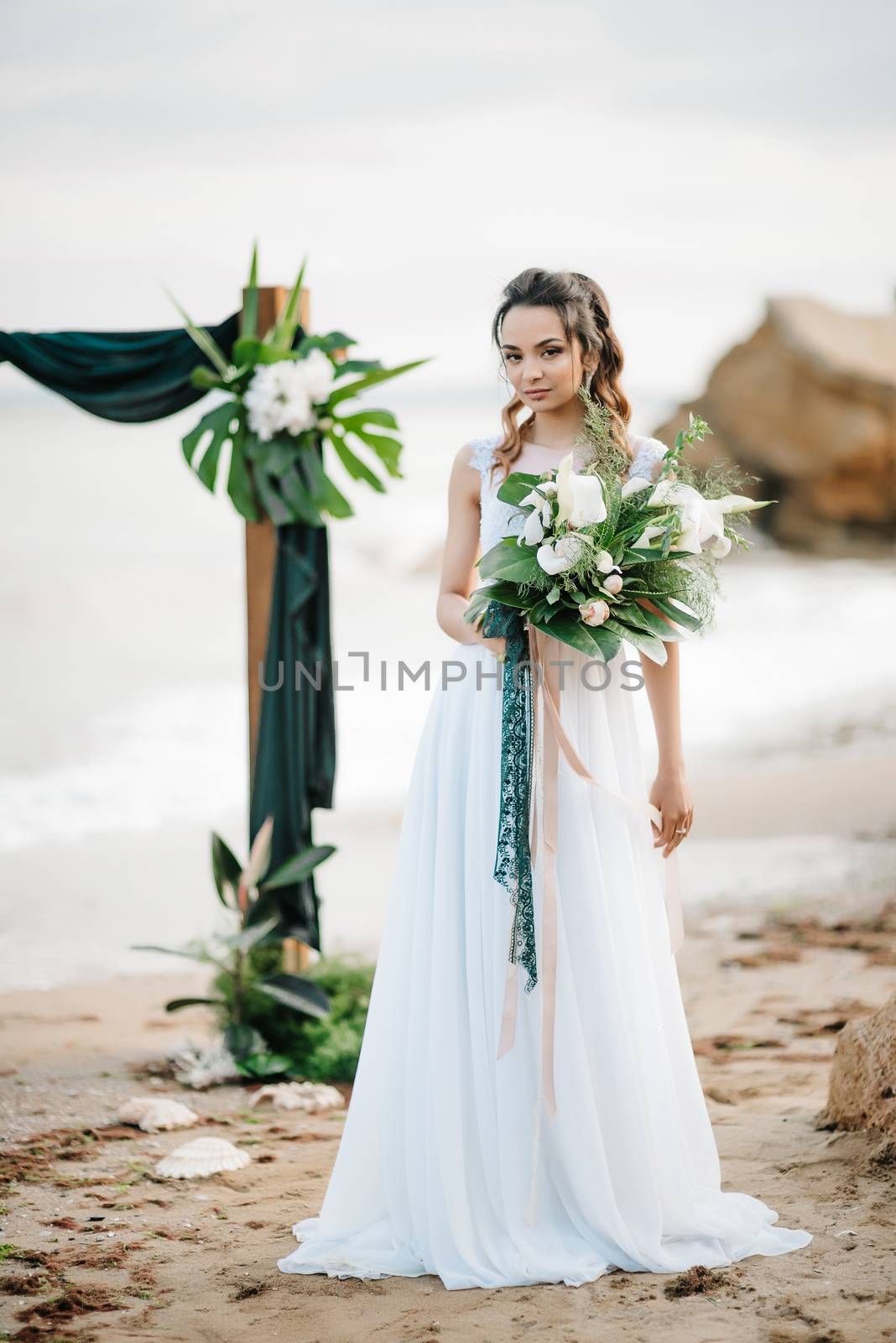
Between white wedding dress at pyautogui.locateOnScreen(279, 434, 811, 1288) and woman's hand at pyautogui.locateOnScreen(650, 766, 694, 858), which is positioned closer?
white wedding dress at pyautogui.locateOnScreen(279, 434, 811, 1288)

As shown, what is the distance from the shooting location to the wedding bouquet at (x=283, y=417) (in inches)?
158

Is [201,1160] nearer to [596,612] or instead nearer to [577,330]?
[596,612]

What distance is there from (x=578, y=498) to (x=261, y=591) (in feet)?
6.88

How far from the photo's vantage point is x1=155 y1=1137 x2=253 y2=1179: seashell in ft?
10.6

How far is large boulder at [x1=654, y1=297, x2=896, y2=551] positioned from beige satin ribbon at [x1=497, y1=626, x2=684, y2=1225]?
38.2 feet

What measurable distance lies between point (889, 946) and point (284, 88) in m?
10.2

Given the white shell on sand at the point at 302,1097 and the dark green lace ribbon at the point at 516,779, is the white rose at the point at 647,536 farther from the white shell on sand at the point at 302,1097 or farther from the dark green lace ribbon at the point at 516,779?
the white shell on sand at the point at 302,1097

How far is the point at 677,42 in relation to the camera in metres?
12.3

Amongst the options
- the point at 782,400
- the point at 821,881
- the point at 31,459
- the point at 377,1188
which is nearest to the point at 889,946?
the point at 821,881

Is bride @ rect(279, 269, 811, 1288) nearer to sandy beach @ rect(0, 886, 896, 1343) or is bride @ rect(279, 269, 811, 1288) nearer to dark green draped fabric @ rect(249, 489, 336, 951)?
sandy beach @ rect(0, 886, 896, 1343)

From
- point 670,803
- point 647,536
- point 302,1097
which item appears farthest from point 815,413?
point 647,536

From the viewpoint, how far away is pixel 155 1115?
11.9 ft

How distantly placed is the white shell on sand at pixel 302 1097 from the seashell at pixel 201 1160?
45 cm

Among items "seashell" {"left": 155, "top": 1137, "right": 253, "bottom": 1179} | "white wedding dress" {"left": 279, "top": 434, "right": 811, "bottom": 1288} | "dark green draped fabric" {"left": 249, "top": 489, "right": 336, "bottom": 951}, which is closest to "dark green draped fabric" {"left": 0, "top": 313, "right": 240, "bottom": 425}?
"dark green draped fabric" {"left": 249, "top": 489, "right": 336, "bottom": 951}
